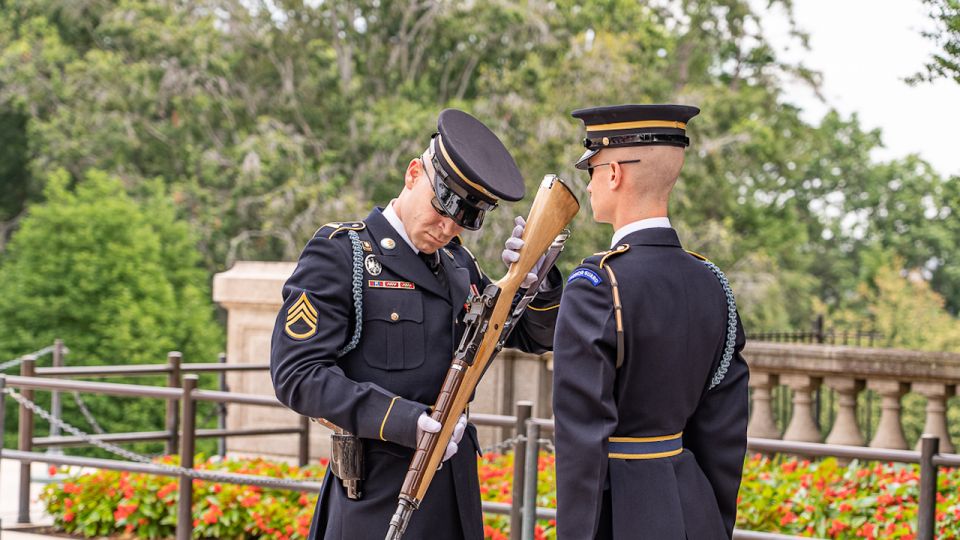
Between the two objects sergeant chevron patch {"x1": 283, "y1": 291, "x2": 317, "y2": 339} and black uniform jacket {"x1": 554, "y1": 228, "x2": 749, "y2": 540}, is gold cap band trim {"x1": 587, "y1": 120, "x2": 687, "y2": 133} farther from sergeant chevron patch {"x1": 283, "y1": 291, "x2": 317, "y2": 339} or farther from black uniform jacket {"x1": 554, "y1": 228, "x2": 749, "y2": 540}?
sergeant chevron patch {"x1": 283, "y1": 291, "x2": 317, "y2": 339}

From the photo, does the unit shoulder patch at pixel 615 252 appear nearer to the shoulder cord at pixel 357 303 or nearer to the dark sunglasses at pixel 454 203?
the dark sunglasses at pixel 454 203

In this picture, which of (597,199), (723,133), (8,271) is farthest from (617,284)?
(723,133)

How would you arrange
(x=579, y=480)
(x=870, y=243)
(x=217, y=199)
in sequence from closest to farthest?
(x=579, y=480)
(x=217, y=199)
(x=870, y=243)

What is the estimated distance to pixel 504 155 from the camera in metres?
3.69

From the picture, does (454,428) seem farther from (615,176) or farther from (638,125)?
(638,125)

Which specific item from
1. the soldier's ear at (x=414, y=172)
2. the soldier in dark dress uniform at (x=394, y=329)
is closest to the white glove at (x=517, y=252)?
the soldier in dark dress uniform at (x=394, y=329)

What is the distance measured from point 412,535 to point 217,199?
2055cm

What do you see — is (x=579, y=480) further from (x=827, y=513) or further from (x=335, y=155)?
(x=335, y=155)

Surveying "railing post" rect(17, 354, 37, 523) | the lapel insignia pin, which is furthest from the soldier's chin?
"railing post" rect(17, 354, 37, 523)

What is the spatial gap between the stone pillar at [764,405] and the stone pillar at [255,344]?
3214 mm

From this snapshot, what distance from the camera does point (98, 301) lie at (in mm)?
16859

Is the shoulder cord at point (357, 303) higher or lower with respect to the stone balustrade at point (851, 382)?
higher

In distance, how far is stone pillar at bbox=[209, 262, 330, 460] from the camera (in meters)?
9.66

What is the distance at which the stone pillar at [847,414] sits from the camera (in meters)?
8.45
